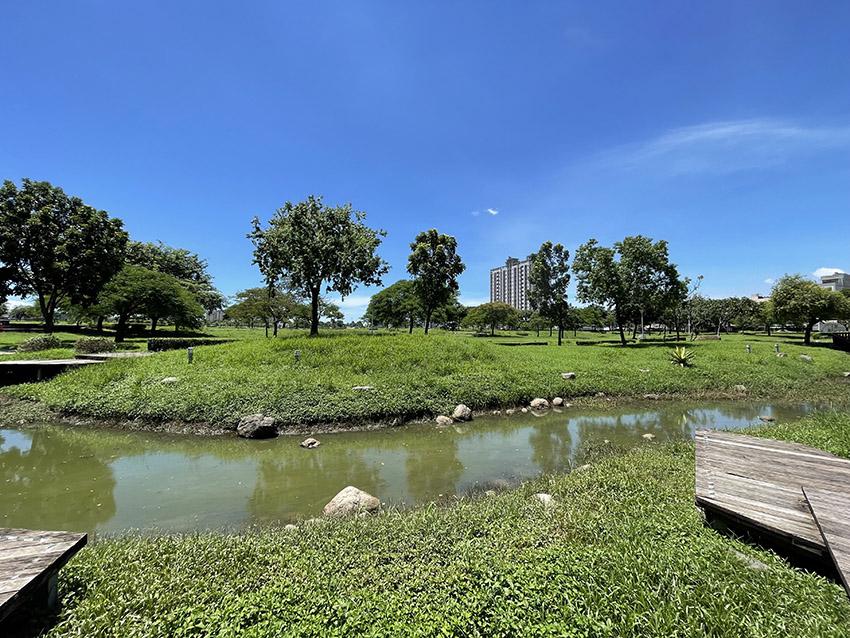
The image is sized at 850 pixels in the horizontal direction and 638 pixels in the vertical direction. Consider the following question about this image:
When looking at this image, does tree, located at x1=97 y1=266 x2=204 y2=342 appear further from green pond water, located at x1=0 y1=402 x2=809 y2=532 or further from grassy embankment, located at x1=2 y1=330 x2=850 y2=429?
green pond water, located at x1=0 y1=402 x2=809 y2=532

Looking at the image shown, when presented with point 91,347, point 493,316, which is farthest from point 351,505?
point 493,316

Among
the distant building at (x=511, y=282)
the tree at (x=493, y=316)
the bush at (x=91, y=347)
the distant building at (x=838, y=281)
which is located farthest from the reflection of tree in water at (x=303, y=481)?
the distant building at (x=838, y=281)

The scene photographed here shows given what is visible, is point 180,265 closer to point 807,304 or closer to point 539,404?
point 539,404

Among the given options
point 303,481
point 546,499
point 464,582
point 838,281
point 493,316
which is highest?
point 838,281

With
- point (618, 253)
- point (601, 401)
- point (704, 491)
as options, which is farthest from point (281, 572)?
point (618, 253)

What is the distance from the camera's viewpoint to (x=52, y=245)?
29.2m

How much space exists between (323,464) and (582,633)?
7.55m

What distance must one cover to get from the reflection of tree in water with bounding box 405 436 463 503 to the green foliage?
2328mm

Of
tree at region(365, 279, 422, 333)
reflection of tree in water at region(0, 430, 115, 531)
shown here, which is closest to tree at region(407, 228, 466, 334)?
tree at region(365, 279, 422, 333)

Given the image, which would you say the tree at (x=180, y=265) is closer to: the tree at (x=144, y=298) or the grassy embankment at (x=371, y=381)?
the tree at (x=144, y=298)

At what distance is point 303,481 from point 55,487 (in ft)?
16.7

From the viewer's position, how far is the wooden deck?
282 cm

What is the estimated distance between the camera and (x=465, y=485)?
26.6ft

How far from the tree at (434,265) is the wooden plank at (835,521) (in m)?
29.7
